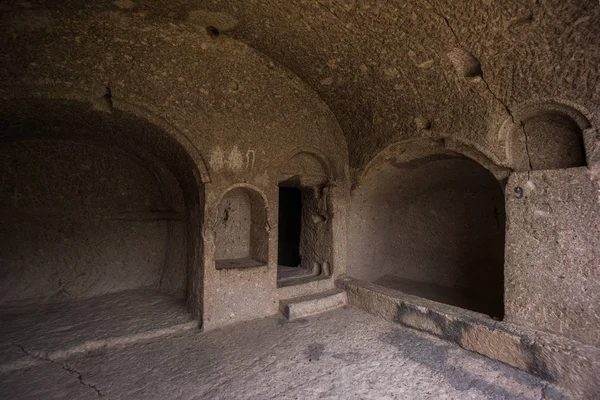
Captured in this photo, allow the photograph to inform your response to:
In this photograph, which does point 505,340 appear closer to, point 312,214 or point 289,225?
point 312,214

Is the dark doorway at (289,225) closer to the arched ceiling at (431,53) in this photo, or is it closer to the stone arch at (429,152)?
the stone arch at (429,152)

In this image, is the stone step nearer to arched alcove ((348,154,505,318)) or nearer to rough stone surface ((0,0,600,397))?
rough stone surface ((0,0,600,397))

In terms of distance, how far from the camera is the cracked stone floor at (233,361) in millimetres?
2854

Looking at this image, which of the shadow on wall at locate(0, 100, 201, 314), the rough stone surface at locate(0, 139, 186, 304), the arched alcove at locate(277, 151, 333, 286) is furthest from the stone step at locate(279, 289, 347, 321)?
the rough stone surface at locate(0, 139, 186, 304)

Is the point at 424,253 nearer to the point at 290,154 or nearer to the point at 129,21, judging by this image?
the point at 290,154

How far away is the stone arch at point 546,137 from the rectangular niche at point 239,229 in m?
3.09

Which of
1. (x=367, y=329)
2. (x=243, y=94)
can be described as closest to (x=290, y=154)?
(x=243, y=94)

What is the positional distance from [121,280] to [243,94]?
3453 mm

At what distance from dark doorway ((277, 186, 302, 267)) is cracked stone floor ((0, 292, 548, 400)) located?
3.70m

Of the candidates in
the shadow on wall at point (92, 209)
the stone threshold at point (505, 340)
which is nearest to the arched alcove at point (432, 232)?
the stone threshold at point (505, 340)

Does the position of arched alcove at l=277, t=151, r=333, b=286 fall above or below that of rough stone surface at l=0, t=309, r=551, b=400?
above

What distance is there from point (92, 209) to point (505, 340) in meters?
5.51

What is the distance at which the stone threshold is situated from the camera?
275 centimetres

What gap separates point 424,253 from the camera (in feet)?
20.8
